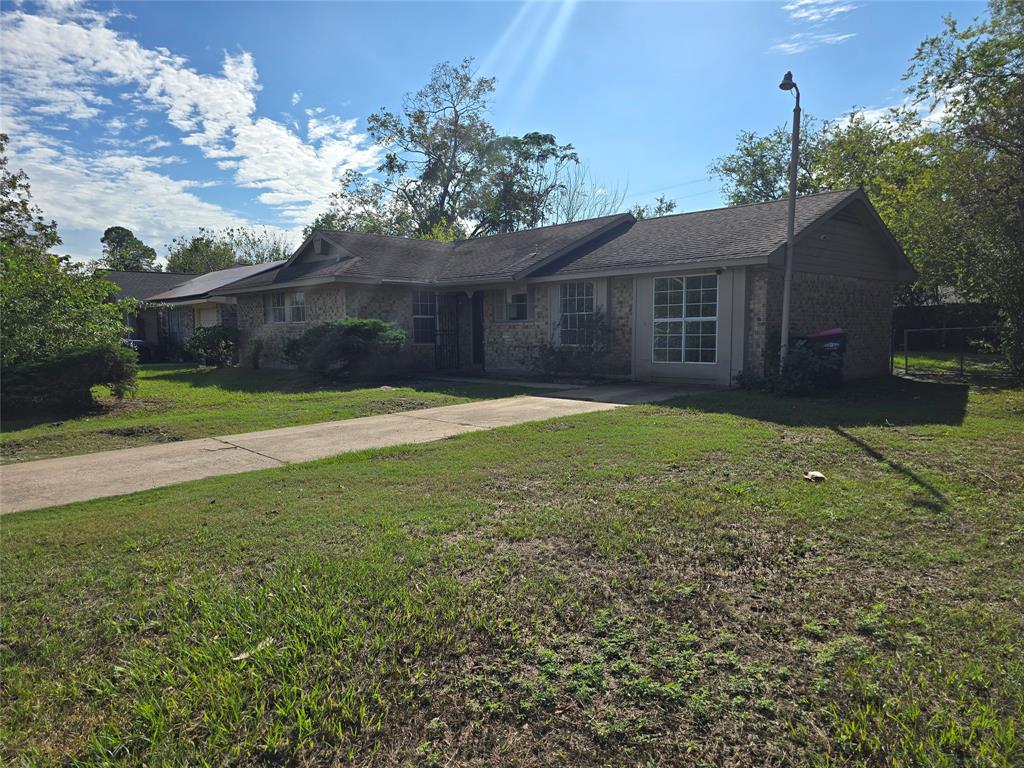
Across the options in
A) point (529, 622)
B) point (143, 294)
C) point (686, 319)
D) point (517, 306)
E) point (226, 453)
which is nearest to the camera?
point (529, 622)

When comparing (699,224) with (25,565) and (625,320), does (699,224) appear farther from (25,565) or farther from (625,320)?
(25,565)

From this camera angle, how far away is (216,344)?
73.9 feet

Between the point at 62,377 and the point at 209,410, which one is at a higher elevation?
the point at 62,377

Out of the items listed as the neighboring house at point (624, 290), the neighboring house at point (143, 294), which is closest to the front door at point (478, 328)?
the neighboring house at point (624, 290)

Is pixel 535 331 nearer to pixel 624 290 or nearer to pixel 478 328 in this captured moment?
pixel 478 328

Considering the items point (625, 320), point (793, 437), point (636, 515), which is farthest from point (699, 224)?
point (636, 515)

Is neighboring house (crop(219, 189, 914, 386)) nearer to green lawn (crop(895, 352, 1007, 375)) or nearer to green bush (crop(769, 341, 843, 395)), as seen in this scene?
green bush (crop(769, 341, 843, 395))

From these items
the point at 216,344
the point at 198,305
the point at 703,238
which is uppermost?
the point at 703,238

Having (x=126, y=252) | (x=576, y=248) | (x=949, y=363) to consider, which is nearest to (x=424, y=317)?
(x=576, y=248)

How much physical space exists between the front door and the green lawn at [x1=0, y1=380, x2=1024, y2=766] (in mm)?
13512

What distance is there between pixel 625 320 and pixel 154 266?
6891cm

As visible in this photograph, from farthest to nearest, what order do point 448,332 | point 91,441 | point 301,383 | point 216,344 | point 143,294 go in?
point 143,294
point 216,344
point 448,332
point 301,383
point 91,441

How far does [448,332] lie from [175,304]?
15586 mm

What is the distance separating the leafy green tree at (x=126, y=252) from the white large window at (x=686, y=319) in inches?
2062
